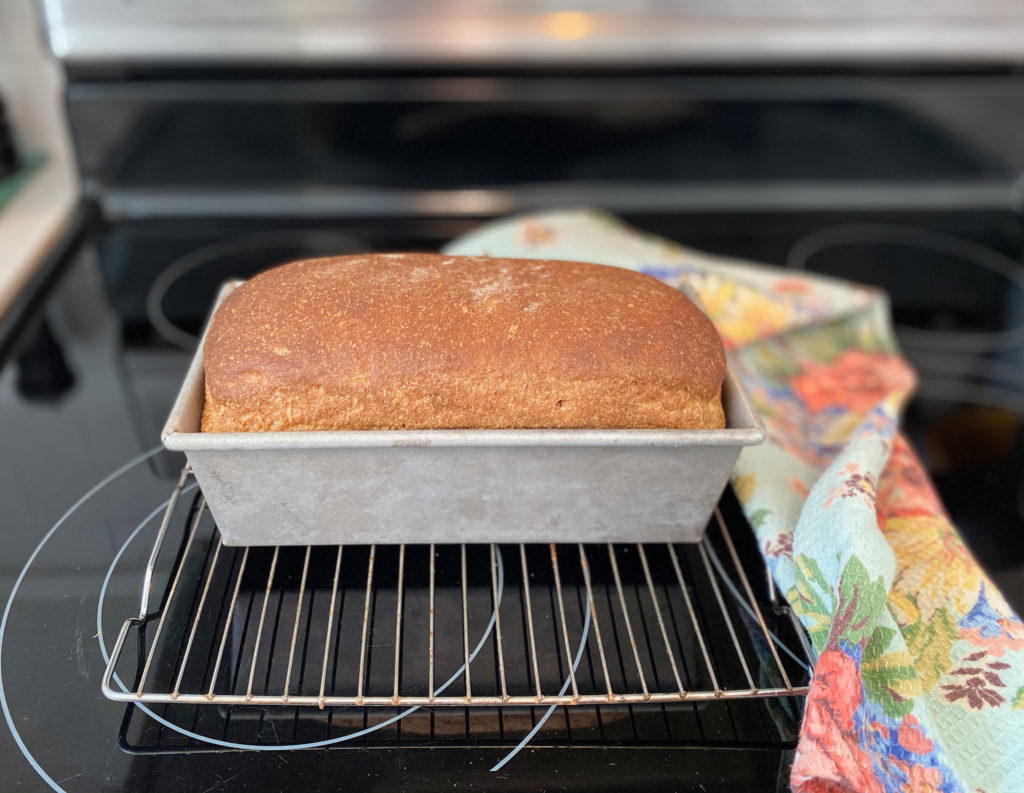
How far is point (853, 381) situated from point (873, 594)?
0.45 m

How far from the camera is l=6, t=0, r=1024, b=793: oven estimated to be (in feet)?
1.95

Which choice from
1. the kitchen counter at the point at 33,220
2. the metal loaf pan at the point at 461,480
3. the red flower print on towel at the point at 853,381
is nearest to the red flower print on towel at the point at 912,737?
the metal loaf pan at the point at 461,480

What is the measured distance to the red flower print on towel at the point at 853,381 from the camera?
0.94 meters

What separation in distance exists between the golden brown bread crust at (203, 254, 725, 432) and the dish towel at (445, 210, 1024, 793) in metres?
0.13

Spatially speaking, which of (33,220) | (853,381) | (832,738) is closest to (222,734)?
(832,738)

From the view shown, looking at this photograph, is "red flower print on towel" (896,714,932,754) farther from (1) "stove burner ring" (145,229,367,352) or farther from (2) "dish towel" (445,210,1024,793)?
(1) "stove burner ring" (145,229,367,352)

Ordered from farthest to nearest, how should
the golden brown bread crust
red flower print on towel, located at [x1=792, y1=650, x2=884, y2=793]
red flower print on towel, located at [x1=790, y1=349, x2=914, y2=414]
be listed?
1. red flower print on towel, located at [x1=790, y1=349, x2=914, y2=414]
2. the golden brown bread crust
3. red flower print on towel, located at [x1=792, y1=650, x2=884, y2=793]

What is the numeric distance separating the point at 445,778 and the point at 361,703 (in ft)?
0.26

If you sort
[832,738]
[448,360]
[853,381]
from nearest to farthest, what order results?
1. [832,738]
2. [448,360]
3. [853,381]

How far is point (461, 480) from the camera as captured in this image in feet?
2.13

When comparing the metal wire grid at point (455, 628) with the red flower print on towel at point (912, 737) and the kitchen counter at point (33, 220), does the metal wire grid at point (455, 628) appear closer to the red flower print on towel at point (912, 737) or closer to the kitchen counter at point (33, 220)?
the red flower print on towel at point (912, 737)

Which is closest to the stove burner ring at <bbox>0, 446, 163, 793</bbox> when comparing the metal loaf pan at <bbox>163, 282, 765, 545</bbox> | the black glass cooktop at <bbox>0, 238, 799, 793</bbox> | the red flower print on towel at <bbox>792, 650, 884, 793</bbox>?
the black glass cooktop at <bbox>0, 238, 799, 793</bbox>

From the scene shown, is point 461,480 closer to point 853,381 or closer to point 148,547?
point 148,547

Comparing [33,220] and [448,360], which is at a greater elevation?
[448,360]
